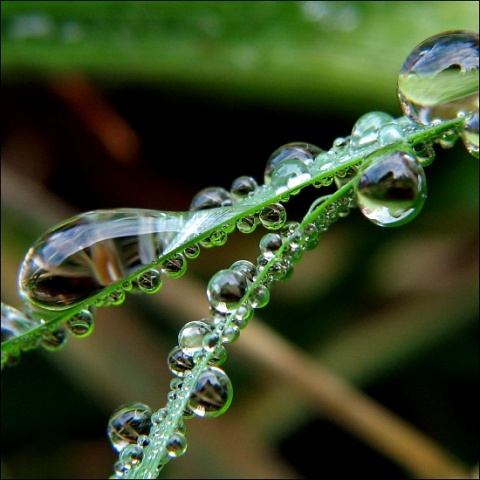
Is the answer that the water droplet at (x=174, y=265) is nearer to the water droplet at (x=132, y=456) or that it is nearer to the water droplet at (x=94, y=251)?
the water droplet at (x=94, y=251)

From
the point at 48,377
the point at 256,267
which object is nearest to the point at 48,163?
the point at 48,377

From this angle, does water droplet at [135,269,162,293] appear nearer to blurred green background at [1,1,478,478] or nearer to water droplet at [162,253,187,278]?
water droplet at [162,253,187,278]

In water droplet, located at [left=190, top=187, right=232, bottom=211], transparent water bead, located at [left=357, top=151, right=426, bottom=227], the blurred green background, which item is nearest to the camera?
transparent water bead, located at [left=357, top=151, right=426, bottom=227]

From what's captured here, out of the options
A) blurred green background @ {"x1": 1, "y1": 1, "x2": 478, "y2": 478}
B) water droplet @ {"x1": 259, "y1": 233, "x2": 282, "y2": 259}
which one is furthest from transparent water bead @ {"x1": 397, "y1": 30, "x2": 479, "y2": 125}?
blurred green background @ {"x1": 1, "y1": 1, "x2": 478, "y2": 478}

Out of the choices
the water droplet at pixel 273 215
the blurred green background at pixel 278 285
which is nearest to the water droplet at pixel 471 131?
the water droplet at pixel 273 215

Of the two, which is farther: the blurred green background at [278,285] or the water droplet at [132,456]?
the blurred green background at [278,285]

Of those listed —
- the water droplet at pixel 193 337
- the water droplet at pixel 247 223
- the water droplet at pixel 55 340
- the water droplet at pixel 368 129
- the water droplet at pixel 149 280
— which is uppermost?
the water droplet at pixel 368 129

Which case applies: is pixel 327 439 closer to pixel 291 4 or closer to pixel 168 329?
pixel 168 329
